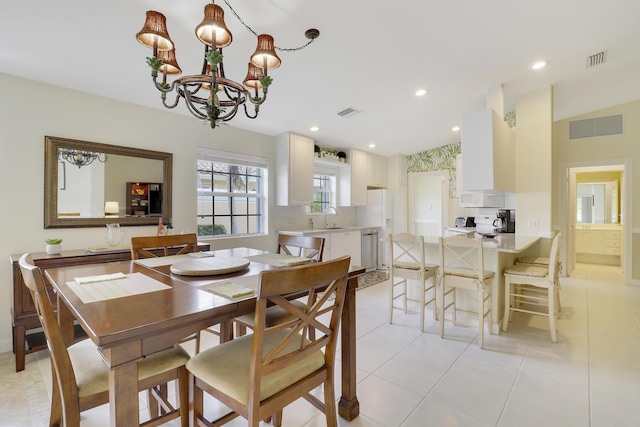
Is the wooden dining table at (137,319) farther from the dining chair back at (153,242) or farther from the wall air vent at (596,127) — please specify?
the wall air vent at (596,127)

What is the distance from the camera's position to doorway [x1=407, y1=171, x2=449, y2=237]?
645 centimetres

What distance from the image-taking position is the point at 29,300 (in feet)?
7.54

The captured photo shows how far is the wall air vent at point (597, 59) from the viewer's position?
3.10 m

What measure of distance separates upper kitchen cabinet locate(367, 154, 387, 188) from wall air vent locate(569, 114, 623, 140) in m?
3.23

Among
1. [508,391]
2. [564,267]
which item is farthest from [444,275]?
[564,267]

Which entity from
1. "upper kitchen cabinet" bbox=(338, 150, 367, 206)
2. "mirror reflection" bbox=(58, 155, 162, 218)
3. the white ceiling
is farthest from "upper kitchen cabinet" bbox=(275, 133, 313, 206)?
"mirror reflection" bbox=(58, 155, 162, 218)

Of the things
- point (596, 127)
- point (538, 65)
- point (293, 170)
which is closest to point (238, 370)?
point (293, 170)

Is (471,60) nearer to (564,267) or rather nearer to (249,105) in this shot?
(249,105)

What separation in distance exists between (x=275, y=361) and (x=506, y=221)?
451cm

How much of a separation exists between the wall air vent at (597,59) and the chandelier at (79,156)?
16.8 ft

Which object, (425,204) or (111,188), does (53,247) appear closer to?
(111,188)

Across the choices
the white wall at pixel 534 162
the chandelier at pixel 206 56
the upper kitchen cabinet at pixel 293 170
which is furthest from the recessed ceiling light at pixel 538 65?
the chandelier at pixel 206 56

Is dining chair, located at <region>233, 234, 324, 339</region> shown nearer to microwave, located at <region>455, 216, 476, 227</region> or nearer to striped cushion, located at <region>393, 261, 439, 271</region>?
striped cushion, located at <region>393, 261, 439, 271</region>

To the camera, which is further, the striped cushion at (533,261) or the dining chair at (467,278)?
the striped cushion at (533,261)
